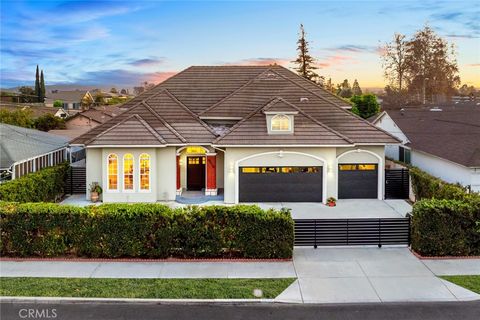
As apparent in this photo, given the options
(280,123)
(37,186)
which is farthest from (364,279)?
(37,186)

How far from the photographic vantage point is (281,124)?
2503cm

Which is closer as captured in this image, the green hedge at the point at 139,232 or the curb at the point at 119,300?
the curb at the point at 119,300

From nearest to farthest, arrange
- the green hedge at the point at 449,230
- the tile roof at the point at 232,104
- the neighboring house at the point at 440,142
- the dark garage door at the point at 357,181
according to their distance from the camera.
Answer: the green hedge at the point at 449,230
the neighboring house at the point at 440,142
the tile roof at the point at 232,104
the dark garage door at the point at 357,181

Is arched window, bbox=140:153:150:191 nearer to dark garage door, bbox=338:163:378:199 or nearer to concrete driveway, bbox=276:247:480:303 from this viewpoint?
dark garage door, bbox=338:163:378:199

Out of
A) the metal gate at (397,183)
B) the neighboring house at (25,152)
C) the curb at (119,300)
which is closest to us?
the curb at (119,300)

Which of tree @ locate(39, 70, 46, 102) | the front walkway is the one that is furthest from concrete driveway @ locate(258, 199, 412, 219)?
tree @ locate(39, 70, 46, 102)

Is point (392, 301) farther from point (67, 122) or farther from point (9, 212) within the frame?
point (67, 122)

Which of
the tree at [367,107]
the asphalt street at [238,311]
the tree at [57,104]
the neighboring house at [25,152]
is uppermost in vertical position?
the tree at [57,104]

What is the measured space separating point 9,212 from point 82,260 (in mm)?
2939

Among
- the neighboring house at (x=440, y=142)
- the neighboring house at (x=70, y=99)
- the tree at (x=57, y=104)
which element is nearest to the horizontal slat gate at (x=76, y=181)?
the neighboring house at (x=440, y=142)

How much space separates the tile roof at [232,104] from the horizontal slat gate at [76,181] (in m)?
Result: 2.22

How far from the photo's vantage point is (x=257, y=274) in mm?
13844

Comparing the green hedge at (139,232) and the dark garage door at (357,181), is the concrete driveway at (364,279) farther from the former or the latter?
the dark garage door at (357,181)

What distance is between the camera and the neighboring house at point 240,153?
24375 mm
